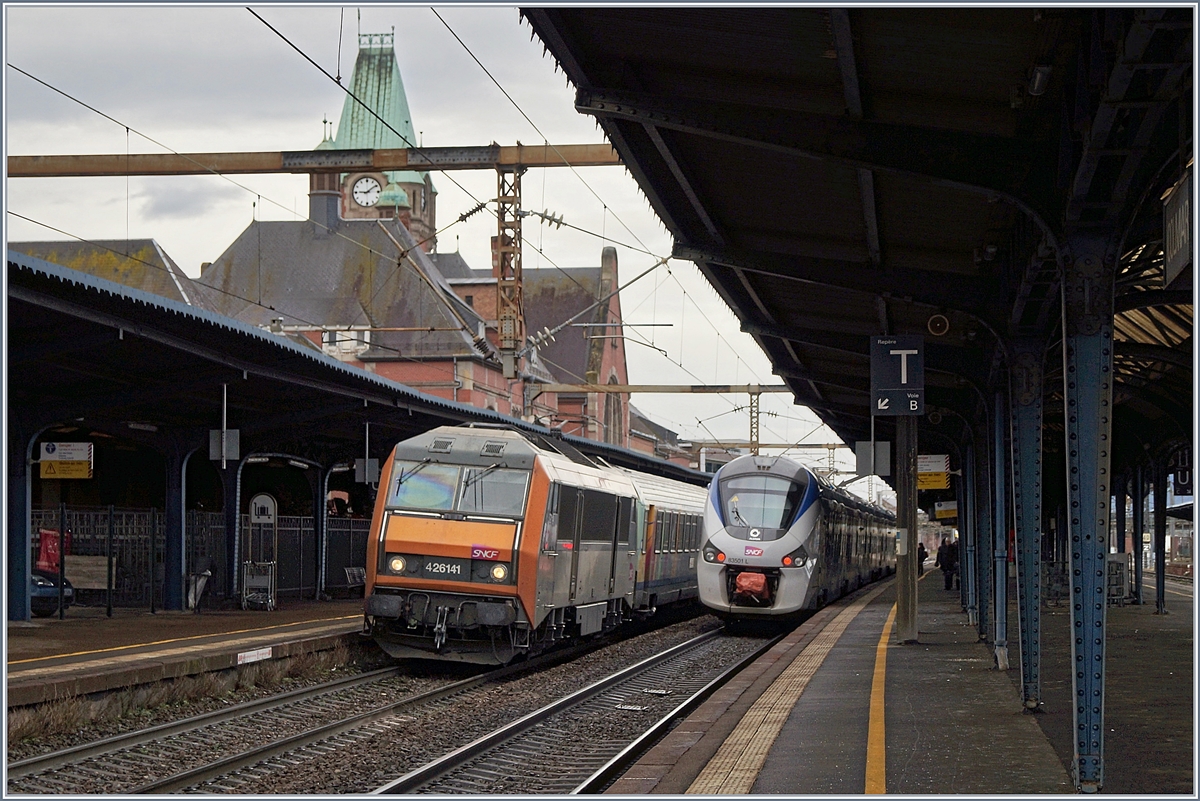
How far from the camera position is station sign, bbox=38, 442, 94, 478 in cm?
2006

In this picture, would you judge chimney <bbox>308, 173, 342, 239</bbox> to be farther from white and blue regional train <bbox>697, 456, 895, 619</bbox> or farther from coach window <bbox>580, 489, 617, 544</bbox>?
coach window <bbox>580, 489, 617, 544</bbox>

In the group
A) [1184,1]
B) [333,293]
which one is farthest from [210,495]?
[333,293]

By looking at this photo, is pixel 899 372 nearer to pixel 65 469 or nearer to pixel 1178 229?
pixel 1178 229

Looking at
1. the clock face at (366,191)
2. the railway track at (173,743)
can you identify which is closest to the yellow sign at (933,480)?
the railway track at (173,743)

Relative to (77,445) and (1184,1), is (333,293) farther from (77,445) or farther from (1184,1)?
(1184,1)

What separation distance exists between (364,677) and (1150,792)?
9685 millimetres

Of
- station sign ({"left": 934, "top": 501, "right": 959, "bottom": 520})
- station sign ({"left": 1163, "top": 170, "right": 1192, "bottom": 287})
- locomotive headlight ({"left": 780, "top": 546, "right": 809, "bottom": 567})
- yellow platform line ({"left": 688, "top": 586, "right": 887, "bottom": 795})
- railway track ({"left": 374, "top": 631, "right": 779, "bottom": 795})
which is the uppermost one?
station sign ({"left": 1163, "top": 170, "right": 1192, "bottom": 287})

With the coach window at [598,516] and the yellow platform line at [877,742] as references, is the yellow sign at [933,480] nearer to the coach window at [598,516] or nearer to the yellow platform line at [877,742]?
the coach window at [598,516]

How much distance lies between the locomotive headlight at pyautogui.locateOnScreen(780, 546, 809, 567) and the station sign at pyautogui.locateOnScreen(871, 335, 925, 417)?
23.4ft

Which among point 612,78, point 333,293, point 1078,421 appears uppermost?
point 333,293

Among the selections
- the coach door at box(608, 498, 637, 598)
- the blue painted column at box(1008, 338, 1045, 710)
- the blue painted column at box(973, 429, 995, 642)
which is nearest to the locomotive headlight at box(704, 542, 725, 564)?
the coach door at box(608, 498, 637, 598)

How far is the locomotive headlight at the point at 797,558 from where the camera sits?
23766 mm

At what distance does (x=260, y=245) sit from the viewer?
71812mm

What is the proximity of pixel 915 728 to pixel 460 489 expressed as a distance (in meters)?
7.02
